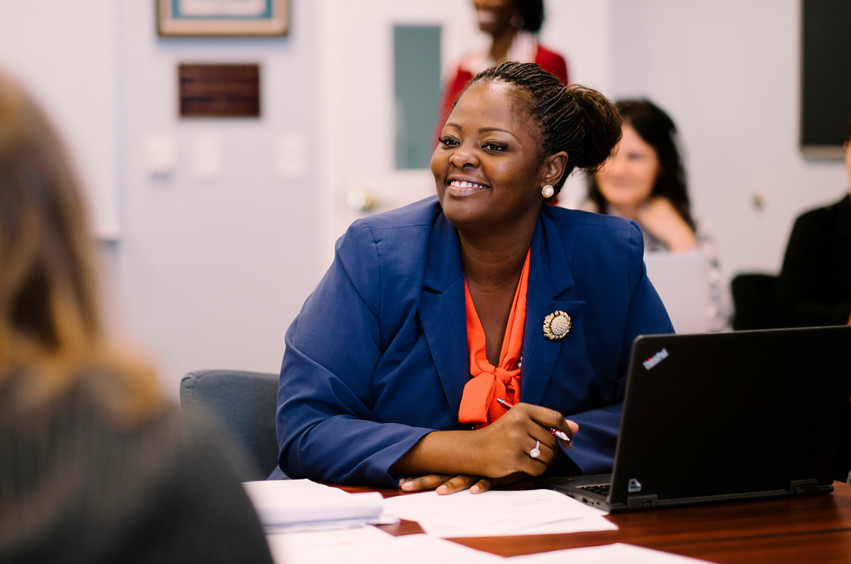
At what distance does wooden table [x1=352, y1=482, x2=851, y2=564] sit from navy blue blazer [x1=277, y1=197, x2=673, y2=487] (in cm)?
29

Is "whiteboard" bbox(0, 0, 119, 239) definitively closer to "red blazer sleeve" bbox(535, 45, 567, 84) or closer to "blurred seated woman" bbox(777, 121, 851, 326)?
"red blazer sleeve" bbox(535, 45, 567, 84)

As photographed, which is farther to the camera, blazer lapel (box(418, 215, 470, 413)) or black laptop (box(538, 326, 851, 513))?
blazer lapel (box(418, 215, 470, 413))

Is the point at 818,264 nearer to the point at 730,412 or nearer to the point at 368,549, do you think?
the point at 730,412

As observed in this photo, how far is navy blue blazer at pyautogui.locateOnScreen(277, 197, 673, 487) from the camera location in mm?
1584

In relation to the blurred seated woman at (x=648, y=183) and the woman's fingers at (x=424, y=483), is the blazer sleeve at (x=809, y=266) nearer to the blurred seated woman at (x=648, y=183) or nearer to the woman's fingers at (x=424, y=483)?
the blurred seated woman at (x=648, y=183)

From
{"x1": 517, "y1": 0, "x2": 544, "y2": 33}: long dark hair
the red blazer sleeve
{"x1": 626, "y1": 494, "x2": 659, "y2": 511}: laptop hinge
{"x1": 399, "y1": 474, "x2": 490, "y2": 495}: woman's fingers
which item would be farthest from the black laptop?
{"x1": 517, "y1": 0, "x2": 544, "y2": 33}: long dark hair

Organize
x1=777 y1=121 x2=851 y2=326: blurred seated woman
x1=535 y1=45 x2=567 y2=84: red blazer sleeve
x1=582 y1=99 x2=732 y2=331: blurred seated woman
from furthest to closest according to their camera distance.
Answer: x1=582 y1=99 x2=732 y2=331: blurred seated woman, x1=535 y1=45 x2=567 y2=84: red blazer sleeve, x1=777 y1=121 x2=851 y2=326: blurred seated woman

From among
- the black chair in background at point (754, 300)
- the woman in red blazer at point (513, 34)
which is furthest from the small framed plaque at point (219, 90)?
the black chair in background at point (754, 300)

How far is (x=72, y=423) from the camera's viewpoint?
1.88 feet

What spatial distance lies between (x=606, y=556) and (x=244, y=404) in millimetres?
897

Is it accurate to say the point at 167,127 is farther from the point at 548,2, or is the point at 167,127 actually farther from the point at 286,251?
the point at 548,2

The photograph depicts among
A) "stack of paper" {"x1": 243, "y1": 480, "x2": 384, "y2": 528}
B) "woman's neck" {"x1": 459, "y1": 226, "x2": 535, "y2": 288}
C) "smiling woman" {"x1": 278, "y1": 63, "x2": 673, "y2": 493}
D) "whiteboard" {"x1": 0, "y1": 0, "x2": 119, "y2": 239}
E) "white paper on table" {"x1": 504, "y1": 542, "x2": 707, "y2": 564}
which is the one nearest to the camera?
"white paper on table" {"x1": 504, "y1": 542, "x2": 707, "y2": 564}

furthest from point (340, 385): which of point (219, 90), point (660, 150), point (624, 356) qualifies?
point (219, 90)

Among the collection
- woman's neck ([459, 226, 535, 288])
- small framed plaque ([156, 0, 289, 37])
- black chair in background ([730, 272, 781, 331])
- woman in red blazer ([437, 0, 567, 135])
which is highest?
small framed plaque ([156, 0, 289, 37])
